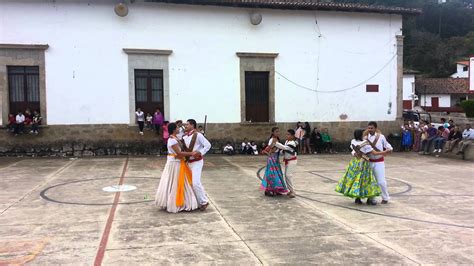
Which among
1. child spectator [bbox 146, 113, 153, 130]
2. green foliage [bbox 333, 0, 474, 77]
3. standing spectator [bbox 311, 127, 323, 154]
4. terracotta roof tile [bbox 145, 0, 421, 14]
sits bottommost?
standing spectator [bbox 311, 127, 323, 154]

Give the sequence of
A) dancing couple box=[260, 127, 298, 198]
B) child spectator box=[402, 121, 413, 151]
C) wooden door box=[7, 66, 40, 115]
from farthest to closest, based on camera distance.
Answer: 1. child spectator box=[402, 121, 413, 151]
2. wooden door box=[7, 66, 40, 115]
3. dancing couple box=[260, 127, 298, 198]

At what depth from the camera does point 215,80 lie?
17953 millimetres

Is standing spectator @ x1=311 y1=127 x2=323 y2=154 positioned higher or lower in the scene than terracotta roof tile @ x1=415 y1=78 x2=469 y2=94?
lower

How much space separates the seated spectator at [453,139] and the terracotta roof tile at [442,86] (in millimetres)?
44003

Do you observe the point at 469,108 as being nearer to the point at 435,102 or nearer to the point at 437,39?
the point at 435,102

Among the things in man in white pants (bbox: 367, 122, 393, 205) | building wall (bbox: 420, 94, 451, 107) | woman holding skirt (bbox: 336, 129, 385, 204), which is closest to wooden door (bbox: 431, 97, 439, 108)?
building wall (bbox: 420, 94, 451, 107)

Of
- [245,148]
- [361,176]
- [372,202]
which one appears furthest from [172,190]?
[245,148]

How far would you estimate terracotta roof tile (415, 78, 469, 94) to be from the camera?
56969 mm

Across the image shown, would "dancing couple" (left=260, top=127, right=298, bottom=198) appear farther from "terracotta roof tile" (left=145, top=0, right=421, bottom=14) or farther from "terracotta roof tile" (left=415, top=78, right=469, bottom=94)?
"terracotta roof tile" (left=415, top=78, right=469, bottom=94)

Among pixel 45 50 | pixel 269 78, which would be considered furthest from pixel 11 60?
pixel 269 78

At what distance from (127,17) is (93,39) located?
1.59 meters

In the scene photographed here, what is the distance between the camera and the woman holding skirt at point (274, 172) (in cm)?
899

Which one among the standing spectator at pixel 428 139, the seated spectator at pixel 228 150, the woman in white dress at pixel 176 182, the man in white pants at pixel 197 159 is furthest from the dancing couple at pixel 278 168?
the standing spectator at pixel 428 139

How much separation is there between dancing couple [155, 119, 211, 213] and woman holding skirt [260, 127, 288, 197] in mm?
1725
